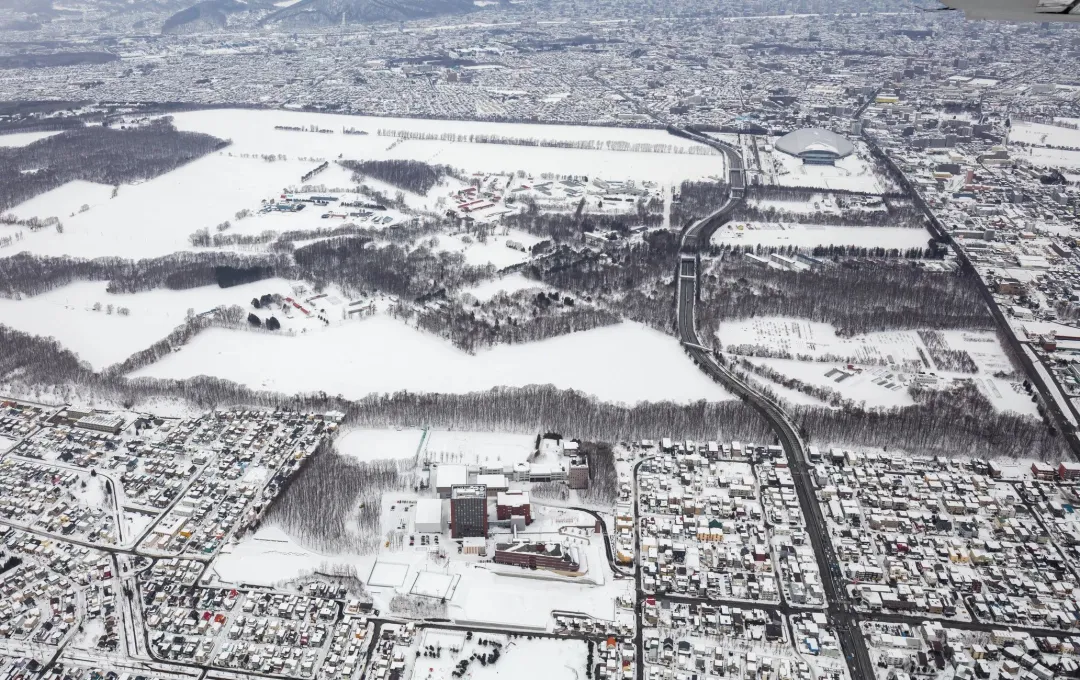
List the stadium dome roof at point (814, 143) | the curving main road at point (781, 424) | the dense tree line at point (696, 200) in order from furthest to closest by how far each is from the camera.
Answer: the stadium dome roof at point (814, 143), the dense tree line at point (696, 200), the curving main road at point (781, 424)

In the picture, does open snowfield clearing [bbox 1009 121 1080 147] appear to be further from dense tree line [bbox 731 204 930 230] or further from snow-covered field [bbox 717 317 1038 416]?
snow-covered field [bbox 717 317 1038 416]

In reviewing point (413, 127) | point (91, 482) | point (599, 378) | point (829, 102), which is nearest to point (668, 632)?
point (599, 378)

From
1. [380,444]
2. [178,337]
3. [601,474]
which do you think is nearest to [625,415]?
[601,474]

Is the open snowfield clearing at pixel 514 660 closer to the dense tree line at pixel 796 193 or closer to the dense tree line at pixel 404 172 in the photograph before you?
the dense tree line at pixel 404 172

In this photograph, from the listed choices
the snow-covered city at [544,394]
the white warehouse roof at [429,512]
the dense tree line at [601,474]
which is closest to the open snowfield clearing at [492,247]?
the snow-covered city at [544,394]

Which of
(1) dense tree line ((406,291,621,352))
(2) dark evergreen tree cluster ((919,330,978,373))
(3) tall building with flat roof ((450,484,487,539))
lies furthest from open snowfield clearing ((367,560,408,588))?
(2) dark evergreen tree cluster ((919,330,978,373))
